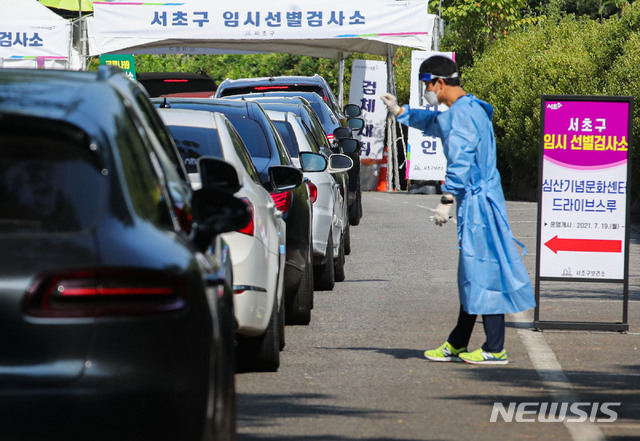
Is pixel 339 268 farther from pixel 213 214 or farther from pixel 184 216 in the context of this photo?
pixel 184 216

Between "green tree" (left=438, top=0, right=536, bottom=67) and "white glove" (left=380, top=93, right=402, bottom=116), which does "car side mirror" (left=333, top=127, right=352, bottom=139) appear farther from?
"green tree" (left=438, top=0, right=536, bottom=67)

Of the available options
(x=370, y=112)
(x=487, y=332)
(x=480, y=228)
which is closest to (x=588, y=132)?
(x=480, y=228)

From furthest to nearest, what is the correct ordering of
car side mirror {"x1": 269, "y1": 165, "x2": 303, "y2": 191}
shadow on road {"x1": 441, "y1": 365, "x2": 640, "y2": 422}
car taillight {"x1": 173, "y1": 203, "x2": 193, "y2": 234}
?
car side mirror {"x1": 269, "y1": 165, "x2": 303, "y2": 191} → shadow on road {"x1": 441, "y1": 365, "x2": 640, "y2": 422} → car taillight {"x1": 173, "y1": 203, "x2": 193, "y2": 234}

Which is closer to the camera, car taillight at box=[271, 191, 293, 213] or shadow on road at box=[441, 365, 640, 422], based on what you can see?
shadow on road at box=[441, 365, 640, 422]

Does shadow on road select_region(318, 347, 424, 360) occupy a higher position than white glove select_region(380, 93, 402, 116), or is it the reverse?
white glove select_region(380, 93, 402, 116)

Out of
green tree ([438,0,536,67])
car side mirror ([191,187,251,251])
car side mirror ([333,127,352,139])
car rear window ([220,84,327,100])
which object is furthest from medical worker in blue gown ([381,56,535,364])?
green tree ([438,0,536,67])

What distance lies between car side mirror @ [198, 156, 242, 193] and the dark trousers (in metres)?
2.31

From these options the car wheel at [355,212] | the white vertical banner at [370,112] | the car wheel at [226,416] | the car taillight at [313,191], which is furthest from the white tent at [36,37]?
the car wheel at [226,416]

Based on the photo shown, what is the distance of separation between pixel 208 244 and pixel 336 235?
7414 mm

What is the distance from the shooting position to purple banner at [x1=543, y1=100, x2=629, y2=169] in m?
8.70

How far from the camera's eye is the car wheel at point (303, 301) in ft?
28.8

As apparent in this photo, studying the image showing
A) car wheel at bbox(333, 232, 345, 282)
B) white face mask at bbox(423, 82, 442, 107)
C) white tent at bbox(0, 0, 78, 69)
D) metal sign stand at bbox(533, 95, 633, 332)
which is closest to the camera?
white face mask at bbox(423, 82, 442, 107)

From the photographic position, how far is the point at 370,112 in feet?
88.1

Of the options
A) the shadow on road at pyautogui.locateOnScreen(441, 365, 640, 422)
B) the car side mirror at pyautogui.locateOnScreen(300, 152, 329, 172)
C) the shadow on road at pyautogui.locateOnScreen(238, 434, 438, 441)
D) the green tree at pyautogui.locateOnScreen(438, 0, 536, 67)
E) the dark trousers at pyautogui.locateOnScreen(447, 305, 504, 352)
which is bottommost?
the shadow on road at pyautogui.locateOnScreen(441, 365, 640, 422)
